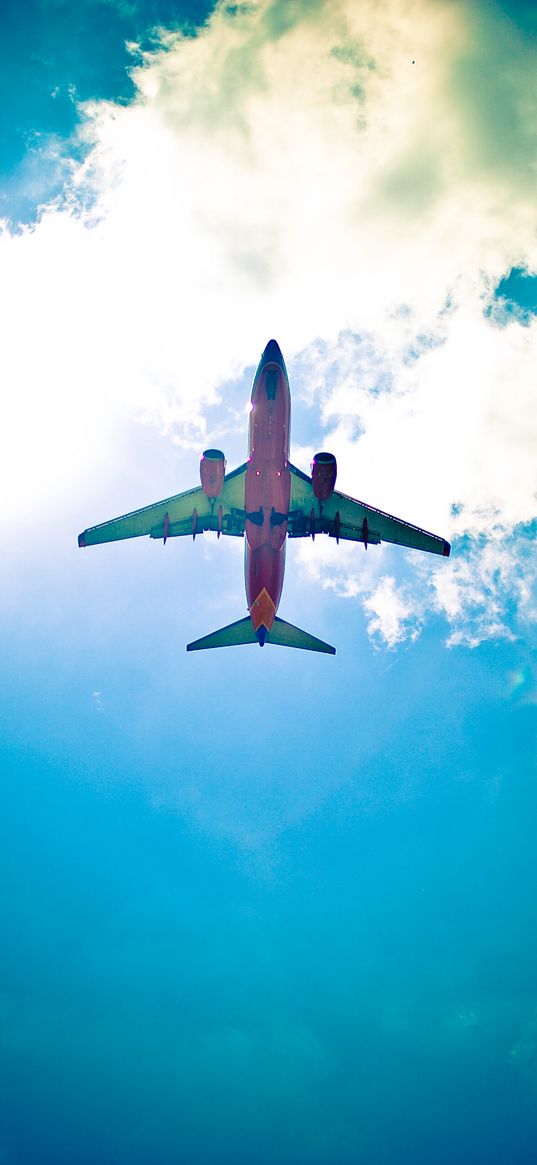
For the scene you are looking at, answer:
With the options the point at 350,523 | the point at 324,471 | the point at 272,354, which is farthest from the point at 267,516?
the point at 350,523

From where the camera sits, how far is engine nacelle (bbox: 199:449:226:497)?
3083cm

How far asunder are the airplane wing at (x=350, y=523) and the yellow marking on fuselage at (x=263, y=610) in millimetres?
6418

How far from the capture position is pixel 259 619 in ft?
108

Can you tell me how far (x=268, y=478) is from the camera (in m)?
29.5

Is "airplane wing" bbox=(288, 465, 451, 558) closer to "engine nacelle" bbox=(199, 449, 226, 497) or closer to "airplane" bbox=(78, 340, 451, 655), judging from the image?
"airplane" bbox=(78, 340, 451, 655)

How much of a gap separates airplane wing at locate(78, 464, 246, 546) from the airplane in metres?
0.06

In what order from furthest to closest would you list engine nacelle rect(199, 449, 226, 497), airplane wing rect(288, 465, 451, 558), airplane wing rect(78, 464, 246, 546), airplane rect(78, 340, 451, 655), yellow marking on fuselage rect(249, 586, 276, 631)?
airplane wing rect(288, 465, 451, 558)
airplane wing rect(78, 464, 246, 546)
yellow marking on fuselage rect(249, 586, 276, 631)
engine nacelle rect(199, 449, 226, 497)
airplane rect(78, 340, 451, 655)

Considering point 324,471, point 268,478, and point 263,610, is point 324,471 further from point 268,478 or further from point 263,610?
point 263,610

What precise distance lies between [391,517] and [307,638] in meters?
9.35

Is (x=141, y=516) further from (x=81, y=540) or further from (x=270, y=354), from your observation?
(x=270, y=354)

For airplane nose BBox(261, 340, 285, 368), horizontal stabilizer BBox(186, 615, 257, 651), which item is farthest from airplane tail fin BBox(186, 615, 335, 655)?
airplane nose BBox(261, 340, 285, 368)

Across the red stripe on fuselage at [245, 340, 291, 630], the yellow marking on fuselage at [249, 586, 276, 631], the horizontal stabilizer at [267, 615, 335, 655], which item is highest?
the red stripe on fuselage at [245, 340, 291, 630]

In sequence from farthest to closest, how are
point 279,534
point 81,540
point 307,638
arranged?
point 307,638 → point 81,540 → point 279,534

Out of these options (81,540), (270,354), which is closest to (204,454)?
(270,354)
